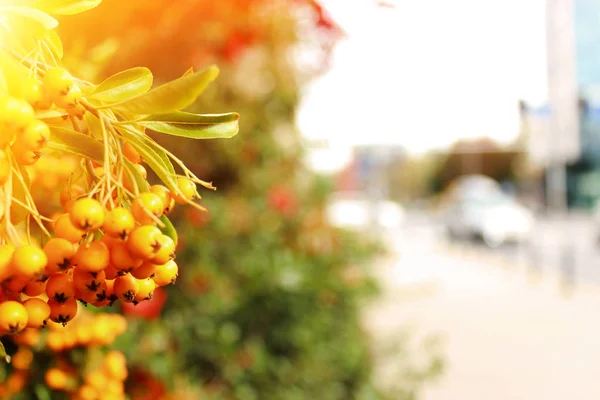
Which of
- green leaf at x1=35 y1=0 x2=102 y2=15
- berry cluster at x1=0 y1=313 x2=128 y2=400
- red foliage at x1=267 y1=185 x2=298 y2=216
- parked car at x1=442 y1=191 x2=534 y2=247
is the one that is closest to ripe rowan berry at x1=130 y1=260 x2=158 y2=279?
green leaf at x1=35 y1=0 x2=102 y2=15

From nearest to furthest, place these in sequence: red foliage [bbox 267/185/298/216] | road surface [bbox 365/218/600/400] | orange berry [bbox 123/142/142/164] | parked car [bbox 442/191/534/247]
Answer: orange berry [bbox 123/142/142/164] → red foliage [bbox 267/185/298/216] → road surface [bbox 365/218/600/400] → parked car [bbox 442/191/534/247]

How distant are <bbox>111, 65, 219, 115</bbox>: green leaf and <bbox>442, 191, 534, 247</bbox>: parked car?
17.2m

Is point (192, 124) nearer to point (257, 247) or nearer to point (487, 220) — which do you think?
point (257, 247)

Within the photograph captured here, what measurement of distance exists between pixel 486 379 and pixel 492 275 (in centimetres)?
720

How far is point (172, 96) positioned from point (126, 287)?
0.18 m

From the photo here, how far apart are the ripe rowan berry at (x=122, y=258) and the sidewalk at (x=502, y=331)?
4.15 metres

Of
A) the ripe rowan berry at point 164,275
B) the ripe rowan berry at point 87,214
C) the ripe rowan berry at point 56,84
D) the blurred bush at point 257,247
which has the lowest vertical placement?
the blurred bush at point 257,247

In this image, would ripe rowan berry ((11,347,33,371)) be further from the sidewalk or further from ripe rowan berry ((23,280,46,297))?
the sidewalk

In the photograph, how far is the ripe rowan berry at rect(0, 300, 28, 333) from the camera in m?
0.57

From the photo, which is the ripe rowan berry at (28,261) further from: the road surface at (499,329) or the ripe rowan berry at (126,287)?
the road surface at (499,329)

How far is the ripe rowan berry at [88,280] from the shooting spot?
57 centimetres

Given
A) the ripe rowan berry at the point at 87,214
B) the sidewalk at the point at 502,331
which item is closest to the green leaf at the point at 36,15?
the ripe rowan berry at the point at 87,214

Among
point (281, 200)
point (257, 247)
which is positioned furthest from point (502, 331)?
point (257, 247)

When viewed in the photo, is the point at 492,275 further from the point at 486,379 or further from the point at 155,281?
the point at 155,281
